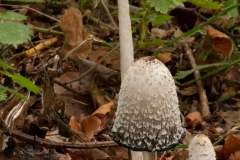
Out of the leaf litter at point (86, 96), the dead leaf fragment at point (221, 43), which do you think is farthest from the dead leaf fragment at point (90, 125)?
the dead leaf fragment at point (221, 43)

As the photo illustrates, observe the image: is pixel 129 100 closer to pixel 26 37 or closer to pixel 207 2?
pixel 26 37

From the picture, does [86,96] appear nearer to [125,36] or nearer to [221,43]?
[125,36]

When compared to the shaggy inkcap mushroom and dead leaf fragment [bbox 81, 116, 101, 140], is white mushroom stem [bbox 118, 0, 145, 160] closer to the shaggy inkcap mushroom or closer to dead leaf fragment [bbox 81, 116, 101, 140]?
dead leaf fragment [bbox 81, 116, 101, 140]

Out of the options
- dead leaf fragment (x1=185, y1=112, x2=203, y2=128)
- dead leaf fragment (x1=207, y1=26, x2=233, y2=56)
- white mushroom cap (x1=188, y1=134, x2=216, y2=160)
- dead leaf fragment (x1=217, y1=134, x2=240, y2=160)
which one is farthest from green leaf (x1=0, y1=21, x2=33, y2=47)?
dead leaf fragment (x1=207, y1=26, x2=233, y2=56)

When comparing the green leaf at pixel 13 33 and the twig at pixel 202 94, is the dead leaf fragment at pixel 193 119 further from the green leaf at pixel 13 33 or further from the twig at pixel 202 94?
the green leaf at pixel 13 33

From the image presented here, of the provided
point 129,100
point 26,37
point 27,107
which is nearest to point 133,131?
point 129,100

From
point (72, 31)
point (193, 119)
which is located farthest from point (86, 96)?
point (193, 119)
